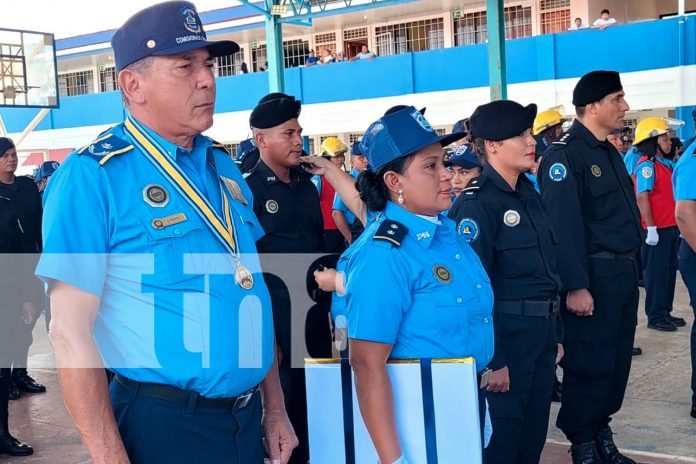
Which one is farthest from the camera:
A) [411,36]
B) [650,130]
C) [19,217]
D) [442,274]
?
[411,36]

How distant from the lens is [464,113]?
20.8 m

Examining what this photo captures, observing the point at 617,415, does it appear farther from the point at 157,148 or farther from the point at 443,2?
the point at 443,2

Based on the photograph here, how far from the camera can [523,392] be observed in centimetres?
336

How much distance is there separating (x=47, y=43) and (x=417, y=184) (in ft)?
69.4

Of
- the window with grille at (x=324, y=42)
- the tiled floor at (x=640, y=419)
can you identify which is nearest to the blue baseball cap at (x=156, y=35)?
the tiled floor at (x=640, y=419)

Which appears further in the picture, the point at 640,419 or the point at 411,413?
the point at 640,419

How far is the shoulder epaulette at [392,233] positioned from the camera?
240 cm

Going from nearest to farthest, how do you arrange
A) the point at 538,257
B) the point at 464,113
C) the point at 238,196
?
1. the point at 238,196
2. the point at 538,257
3. the point at 464,113

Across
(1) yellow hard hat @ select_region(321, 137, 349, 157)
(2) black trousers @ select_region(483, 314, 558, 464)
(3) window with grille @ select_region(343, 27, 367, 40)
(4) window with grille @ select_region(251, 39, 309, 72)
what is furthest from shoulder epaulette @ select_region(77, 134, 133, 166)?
(4) window with grille @ select_region(251, 39, 309, 72)

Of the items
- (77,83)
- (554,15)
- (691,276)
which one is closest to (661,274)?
(691,276)

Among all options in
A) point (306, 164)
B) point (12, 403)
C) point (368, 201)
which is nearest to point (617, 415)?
point (306, 164)

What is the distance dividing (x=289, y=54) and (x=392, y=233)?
88.5ft

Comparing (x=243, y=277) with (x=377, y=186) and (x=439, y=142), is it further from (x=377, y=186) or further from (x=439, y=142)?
(x=439, y=142)

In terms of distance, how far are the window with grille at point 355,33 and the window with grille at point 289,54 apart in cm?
165
